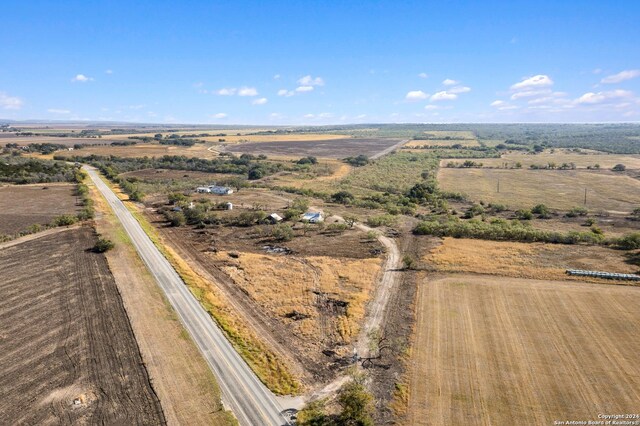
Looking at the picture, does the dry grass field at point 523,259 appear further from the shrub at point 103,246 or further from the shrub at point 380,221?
the shrub at point 103,246

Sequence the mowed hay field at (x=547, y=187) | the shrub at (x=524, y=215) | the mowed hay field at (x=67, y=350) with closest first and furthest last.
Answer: the mowed hay field at (x=67, y=350) → the shrub at (x=524, y=215) → the mowed hay field at (x=547, y=187)

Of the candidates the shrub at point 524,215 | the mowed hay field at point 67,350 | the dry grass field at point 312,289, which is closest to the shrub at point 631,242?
the shrub at point 524,215

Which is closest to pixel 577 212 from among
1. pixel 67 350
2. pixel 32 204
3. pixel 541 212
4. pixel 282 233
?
pixel 541 212

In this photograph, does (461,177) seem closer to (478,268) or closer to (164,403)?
(478,268)

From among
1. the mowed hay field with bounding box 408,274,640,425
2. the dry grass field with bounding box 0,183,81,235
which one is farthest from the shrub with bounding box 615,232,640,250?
the dry grass field with bounding box 0,183,81,235

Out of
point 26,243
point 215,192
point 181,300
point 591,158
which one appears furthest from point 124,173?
point 591,158

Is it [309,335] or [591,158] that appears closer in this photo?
[309,335]

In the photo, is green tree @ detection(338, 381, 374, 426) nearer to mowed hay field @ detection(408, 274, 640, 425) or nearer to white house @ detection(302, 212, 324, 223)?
mowed hay field @ detection(408, 274, 640, 425)
